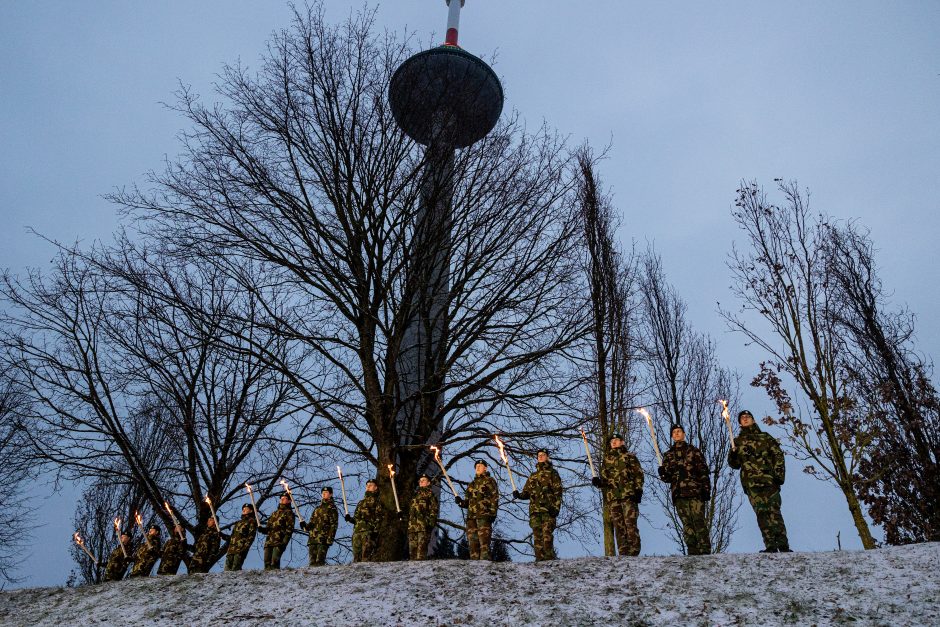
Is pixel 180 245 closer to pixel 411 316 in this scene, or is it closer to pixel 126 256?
pixel 126 256

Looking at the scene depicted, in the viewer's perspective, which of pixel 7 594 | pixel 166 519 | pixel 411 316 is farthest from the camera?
pixel 166 519

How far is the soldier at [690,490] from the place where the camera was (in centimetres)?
776

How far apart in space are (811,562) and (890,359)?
1172 centimetres

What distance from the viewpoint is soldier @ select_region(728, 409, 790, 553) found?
25.0 feet

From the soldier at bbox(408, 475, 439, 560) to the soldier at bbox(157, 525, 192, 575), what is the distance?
5.41 metres

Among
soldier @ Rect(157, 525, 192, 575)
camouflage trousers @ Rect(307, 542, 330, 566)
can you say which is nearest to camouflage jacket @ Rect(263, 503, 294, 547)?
camouflage trousers @ Rect(307, 542, 330, 566)

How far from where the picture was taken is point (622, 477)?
27.2 feet

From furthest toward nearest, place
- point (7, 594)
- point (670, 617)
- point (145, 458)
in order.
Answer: point (145, 458) < point (7, 594) < point (670, 617)

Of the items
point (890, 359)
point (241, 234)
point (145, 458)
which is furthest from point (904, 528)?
point (145, 458)

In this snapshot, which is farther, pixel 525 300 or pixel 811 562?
pixel 525 300

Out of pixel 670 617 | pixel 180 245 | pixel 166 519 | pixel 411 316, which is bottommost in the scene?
pixel 670 617

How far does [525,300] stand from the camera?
1115 cm

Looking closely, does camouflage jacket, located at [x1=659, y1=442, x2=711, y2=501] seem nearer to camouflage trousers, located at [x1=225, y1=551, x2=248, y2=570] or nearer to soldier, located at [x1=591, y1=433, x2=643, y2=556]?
soldier, located at [x1=591, y1=433, x2=643, y2=556]

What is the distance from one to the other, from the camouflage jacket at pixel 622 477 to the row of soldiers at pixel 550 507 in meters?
0.01
